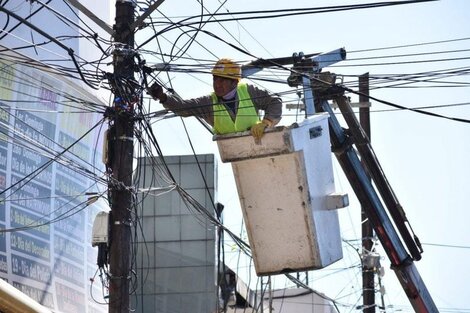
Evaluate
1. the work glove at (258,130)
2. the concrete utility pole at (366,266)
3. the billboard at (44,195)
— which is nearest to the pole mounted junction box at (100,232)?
the billboard at (44,195)

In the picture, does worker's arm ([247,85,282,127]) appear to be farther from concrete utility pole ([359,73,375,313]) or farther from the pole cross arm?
concrete utility pole ([359,73,375,313])

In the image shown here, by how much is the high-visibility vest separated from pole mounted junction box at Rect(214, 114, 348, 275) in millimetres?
198

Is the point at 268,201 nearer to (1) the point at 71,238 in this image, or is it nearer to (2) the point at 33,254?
(2) the point at 33,254

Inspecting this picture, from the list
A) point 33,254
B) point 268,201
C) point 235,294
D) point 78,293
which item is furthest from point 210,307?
point 268,201

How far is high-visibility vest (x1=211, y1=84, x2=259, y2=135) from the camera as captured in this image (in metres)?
7.45

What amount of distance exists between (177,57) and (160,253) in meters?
8.40

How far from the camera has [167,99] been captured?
8.32 metres

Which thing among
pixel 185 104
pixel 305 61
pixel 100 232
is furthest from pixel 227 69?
pixel 100 232

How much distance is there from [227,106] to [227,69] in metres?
0.38

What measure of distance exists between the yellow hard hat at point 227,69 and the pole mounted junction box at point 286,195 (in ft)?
2.52

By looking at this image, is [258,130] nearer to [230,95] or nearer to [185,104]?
[230,95]

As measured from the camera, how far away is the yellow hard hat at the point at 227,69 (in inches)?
311

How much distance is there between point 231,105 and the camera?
7.72 metres

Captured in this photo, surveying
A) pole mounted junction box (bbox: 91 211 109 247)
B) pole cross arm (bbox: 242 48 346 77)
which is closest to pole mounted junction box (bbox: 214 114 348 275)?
pole cross arm (bbox: 242 48 346 77)
